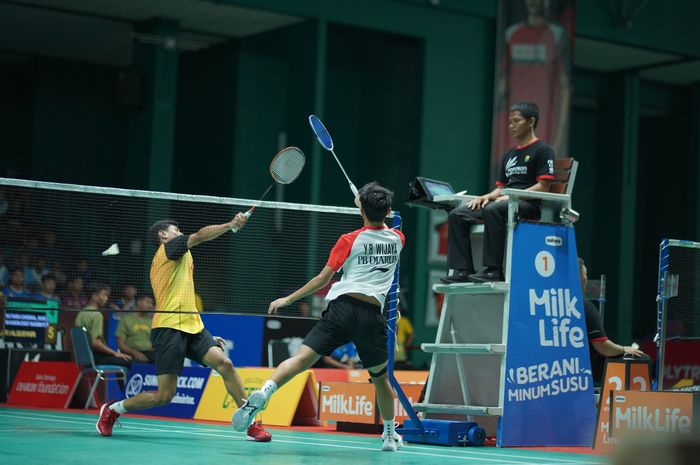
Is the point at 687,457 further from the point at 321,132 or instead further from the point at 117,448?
the point at 321,132

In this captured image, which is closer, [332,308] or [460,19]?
[332,308]

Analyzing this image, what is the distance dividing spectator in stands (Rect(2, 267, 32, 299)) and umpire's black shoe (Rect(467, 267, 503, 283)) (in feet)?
15.2

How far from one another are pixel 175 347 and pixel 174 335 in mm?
109

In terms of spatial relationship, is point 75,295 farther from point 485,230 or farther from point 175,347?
point 485,230

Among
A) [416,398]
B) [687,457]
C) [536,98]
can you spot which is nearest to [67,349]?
[416,398]

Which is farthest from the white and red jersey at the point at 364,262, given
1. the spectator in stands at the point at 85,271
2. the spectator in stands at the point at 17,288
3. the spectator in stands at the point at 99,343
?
the spectator in stands at the point at 99,343

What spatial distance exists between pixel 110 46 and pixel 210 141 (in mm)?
3165

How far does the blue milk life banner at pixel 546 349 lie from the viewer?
351 inches

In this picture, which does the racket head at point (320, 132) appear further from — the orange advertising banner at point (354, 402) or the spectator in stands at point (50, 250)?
the spectator in stands at point (50, 250)

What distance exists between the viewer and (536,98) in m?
20.5

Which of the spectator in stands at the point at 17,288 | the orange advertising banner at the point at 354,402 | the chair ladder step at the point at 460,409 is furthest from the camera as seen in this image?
the spectator in stands at the point at 17,288

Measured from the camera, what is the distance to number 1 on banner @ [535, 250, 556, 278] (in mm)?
9180

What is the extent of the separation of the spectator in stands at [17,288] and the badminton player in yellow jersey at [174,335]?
94.1 inches

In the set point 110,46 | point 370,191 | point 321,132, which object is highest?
point 110,46
